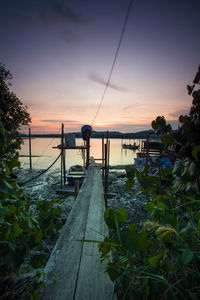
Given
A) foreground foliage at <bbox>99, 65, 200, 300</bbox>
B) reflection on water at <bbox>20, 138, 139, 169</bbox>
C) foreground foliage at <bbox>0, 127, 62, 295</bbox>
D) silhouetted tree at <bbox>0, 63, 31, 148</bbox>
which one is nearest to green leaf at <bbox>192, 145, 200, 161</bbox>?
foreground foliage at <bbox>99, 65, 200, 300</bbox>

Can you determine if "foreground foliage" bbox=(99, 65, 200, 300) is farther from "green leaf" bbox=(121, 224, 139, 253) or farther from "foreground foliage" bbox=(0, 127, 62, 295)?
"foreground foliage" bbox=(0, 127, 62, 295)

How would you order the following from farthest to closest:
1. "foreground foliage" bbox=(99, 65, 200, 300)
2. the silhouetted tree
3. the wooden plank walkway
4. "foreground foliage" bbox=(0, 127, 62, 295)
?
the silhouetted tree
the wooden plank walkway
"foreground foliage" bbox=(0, 127, 62, 295)
"foreground foliage" bbox=(99, 65, 200, 300)

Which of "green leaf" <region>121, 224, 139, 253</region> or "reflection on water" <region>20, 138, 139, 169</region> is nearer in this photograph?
"green leaf" <region>121, 224, 139, 253</region>

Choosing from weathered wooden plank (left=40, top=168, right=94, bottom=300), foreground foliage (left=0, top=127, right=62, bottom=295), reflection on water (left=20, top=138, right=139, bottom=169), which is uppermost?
foreground foliage (left=0, top=127, right=62, bottom=295)

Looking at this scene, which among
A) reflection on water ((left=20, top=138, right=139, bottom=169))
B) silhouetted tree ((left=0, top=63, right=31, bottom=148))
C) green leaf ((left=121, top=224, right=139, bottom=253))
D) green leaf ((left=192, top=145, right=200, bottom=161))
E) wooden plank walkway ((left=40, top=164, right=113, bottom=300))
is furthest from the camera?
reflection on water ((left=20, top=138, right=139, bottom=169))

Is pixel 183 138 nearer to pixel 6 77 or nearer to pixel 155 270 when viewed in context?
pixel 155 270

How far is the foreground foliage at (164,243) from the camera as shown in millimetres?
516

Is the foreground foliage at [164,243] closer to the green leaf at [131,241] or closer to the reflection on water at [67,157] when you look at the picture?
the green leaf at [131,241]

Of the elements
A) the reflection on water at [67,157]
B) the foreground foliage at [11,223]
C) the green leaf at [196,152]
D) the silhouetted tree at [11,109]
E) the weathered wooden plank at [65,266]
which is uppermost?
the silhouetted tree at [11,109]

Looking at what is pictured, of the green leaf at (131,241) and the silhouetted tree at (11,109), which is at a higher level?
the silhouetted tree at (11,109)

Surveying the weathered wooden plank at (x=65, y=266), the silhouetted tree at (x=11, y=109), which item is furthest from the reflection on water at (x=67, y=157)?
the weathered wooden plank at (x=65, y=266)

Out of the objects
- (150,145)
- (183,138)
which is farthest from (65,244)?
(150,145)

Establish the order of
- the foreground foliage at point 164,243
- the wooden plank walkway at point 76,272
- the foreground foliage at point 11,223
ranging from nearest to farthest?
the foreground foliage at point 164,243 → the foreground foliage at point 11,223 → the wooden plank walkway at point 76,272

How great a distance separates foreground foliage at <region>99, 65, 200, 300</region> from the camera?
1.69 ft
